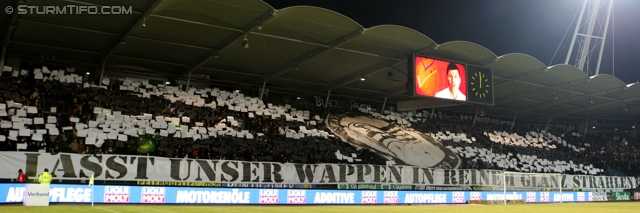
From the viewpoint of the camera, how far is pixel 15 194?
66.2ft

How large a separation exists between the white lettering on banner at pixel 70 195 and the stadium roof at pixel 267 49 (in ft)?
23.2

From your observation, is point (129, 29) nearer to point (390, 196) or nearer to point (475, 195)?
point (390, 196)

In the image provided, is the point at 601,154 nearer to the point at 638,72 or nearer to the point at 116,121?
the point at 638,72

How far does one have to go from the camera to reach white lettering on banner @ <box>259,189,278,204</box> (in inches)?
1024

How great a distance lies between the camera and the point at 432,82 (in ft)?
90.0

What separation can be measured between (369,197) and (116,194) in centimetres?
1297

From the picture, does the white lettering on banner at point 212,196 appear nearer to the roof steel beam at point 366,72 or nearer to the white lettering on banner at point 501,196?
the roof steel beam at point 366,72

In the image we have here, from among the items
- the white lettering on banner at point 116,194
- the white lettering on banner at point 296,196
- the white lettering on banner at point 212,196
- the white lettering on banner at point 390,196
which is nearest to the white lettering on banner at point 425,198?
the white lettering on banner at point 390,196

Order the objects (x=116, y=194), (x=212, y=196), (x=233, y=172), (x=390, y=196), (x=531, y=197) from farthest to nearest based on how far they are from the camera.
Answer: (x=531, y=197) → (x=390, y=196) → (x=233, y=172) → (x=212, y=196) → (x=116, y=194)

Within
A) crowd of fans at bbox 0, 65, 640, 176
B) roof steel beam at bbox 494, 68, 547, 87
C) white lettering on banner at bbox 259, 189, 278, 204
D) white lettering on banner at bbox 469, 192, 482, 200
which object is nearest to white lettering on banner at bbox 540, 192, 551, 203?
crowd of fans at bbox 0, 65, 640, 176

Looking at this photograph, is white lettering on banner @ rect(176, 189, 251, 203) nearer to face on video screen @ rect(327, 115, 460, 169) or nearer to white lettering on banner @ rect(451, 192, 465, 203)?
face on video screen @ rect(327, 115, 460, 169)

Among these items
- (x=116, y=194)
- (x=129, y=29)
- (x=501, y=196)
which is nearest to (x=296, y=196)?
(x=116, y=194)

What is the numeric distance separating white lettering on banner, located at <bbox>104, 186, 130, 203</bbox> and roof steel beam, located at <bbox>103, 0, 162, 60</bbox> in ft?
22.4

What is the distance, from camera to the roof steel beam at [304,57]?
25.4 m
